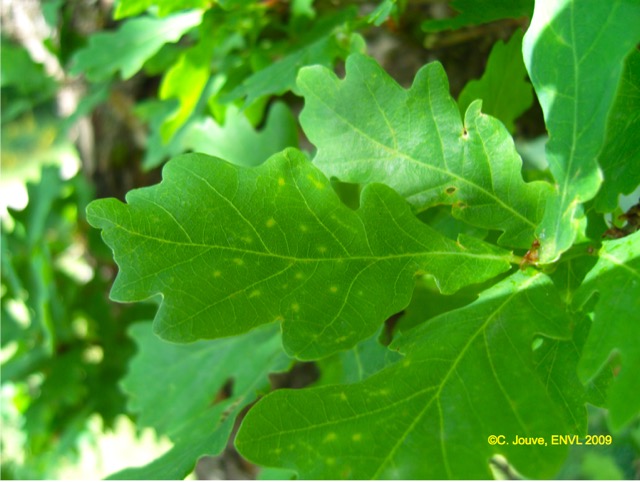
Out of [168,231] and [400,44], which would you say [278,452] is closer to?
[168,231]

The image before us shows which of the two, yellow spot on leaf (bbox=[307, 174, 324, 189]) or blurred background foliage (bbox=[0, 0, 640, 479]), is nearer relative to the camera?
yellow spot on leaf (bbox=[307, 174, 324, 189])

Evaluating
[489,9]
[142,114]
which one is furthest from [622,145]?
[142,114]

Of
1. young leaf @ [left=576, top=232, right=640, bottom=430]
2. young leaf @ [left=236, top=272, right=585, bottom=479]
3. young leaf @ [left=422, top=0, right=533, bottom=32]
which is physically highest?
young leaf @ [left=422, top=0, right=533, bottom=32]

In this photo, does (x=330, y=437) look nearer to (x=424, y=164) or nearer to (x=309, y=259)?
(x=309, y=259)

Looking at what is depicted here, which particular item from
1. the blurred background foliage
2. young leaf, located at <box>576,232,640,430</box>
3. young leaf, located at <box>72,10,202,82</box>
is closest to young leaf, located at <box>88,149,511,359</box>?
young leaf, located at <box>576,232,640,430</box>

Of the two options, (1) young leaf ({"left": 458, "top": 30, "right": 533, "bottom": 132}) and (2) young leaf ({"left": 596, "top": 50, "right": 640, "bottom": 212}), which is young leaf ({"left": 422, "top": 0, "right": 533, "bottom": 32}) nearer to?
(1) young leaf ({"left": 458, "top": 30, "right": 533, "bottom": 132})

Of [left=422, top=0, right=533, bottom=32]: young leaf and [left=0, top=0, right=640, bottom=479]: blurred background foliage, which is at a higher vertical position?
[left=422, top=0, right=533, bottom=32]: young leaf
